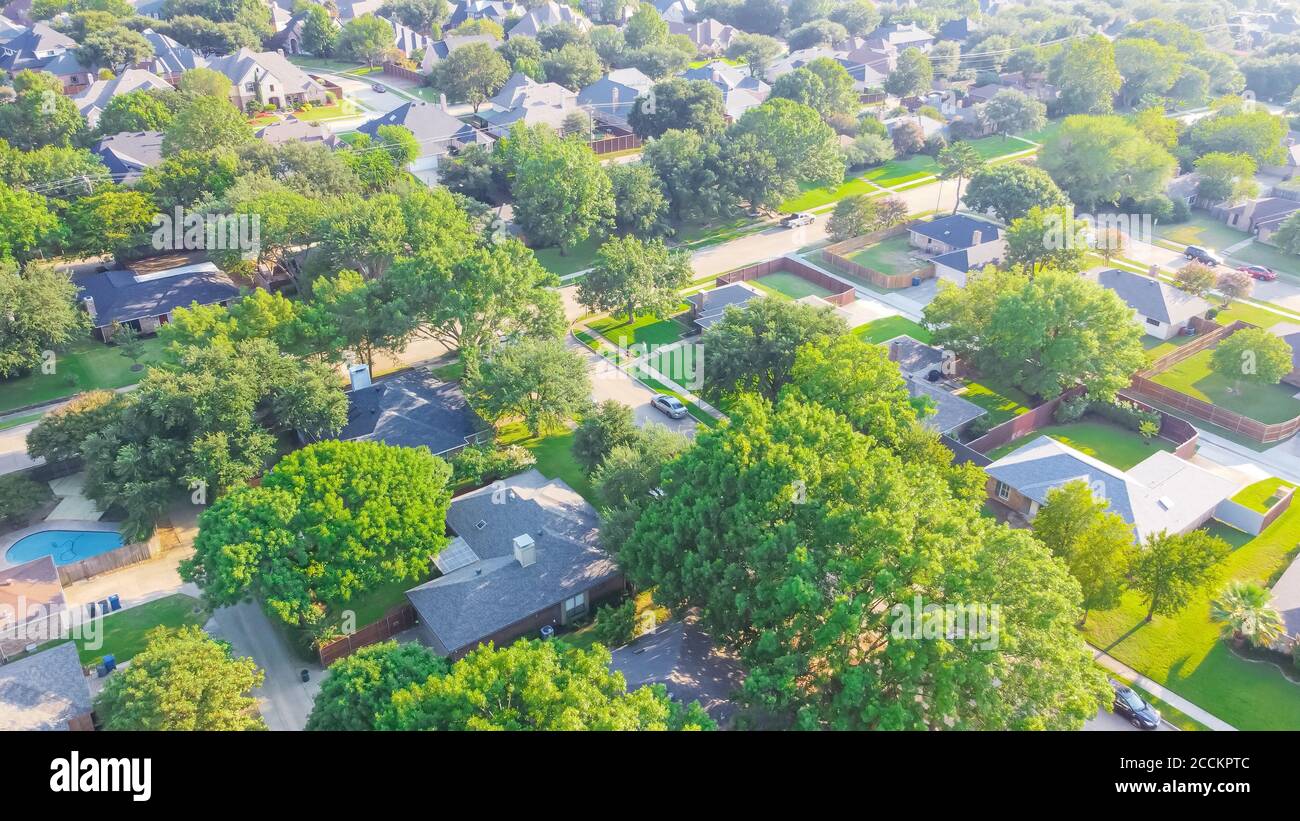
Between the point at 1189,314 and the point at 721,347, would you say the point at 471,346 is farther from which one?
the point at 1189,314

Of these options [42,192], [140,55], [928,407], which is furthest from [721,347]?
[140,55]

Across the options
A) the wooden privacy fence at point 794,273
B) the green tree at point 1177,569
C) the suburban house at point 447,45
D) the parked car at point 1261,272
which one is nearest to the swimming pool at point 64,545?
the wooden privacy fence at point 794,273

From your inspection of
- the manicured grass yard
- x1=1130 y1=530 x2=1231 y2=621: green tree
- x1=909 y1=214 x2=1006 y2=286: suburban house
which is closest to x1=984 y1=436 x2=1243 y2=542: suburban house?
x1=1130 y1=530 x2=1231 y2=621: green tree

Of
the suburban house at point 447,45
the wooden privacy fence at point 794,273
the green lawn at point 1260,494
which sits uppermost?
the suburban house at point 447,45

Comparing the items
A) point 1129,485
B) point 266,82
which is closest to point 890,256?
point 1129,485

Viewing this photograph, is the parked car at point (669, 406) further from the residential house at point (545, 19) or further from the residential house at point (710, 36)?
the residential house at point (710, 36)

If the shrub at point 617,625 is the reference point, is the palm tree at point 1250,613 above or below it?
above

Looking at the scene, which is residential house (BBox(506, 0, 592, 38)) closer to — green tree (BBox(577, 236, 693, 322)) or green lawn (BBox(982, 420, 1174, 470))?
green tree (BBox(577, 236, 693, 322))
